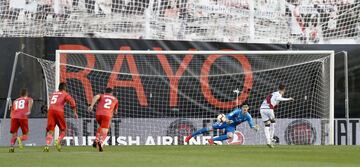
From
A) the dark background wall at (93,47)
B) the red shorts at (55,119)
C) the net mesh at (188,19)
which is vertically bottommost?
the red shorts at (55,119)

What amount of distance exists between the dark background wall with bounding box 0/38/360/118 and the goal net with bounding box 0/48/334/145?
192mm

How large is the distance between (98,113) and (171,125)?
21.9ft

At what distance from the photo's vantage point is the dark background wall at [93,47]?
29.6 metres

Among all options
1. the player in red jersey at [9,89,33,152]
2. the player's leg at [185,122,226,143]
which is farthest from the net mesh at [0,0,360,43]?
the player in red jersey at [9,89,33,152]

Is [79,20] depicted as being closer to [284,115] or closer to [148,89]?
[148,89]

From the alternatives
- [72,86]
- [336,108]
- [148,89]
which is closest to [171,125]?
[148,89]

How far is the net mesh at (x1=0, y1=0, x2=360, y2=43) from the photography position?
30.1 metres

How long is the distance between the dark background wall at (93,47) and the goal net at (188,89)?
192 mm

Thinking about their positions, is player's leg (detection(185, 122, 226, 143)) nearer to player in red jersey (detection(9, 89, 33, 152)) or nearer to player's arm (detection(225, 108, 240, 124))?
player's arm (detection(225, 108, 240, 124))

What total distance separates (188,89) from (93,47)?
3404mm

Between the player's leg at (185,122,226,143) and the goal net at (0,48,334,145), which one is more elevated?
the goal net at (0,48,334,145)

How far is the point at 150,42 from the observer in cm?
3012

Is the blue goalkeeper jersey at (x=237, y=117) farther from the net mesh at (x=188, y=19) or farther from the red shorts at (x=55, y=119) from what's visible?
the red shorts at (x=55, y=119)

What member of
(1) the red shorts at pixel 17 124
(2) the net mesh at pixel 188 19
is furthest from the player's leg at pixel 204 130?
(1) the red shorts at pixel 17 124
